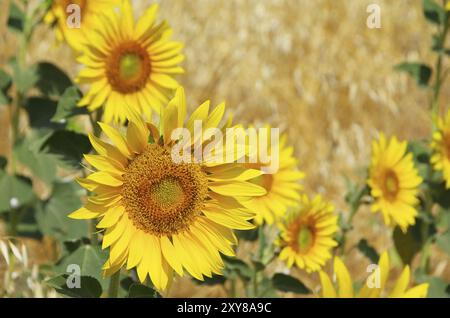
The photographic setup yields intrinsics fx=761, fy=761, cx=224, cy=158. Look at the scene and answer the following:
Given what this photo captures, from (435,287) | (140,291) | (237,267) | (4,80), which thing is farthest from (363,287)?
(4,80)

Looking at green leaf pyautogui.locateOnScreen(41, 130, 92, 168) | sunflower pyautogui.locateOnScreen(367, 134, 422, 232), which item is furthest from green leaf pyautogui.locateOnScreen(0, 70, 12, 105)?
sunflower pyautogui.locateOnScreen(367, 134, 422, 232)

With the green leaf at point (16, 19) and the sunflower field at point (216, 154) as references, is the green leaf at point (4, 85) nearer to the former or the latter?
the sunflower field at point (216, 154)

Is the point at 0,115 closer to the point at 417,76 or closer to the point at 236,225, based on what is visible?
the point at 417,76

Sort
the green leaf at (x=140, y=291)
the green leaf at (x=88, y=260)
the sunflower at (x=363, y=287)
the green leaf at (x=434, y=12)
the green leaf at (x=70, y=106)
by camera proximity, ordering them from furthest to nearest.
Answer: the green leaf at (x=434, y=12), the green leaf at (x=70, y=106), the green leaf at (x=88, y=260), the green leaf at (x=140, y=291), the sunflower at (x=363, y=287)

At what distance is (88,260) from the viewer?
186 cm

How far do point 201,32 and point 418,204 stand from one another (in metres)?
2.34

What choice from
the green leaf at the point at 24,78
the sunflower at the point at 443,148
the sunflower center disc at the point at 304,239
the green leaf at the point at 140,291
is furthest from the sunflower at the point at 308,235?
the green leaf at the point at 24,78

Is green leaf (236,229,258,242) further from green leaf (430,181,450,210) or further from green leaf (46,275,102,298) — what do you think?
green leaf (430,181,450,210)

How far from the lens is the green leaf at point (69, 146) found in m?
2.00

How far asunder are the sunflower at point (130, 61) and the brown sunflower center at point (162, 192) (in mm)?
495

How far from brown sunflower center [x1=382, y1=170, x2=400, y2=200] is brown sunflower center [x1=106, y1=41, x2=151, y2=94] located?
0.86 metres
